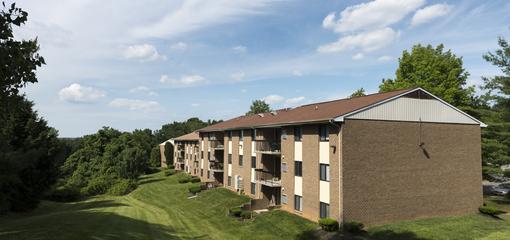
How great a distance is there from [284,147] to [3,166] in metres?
21.7

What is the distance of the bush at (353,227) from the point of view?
26.0 metres

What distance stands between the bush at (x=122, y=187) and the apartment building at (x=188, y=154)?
415 inches

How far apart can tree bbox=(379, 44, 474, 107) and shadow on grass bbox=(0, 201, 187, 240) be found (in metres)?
32.5

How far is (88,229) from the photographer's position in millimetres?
27031

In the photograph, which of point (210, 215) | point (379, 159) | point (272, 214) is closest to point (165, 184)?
point (210, 215)

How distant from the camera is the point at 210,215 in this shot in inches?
1560

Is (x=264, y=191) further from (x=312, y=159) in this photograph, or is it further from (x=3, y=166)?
(x=3, y=166)

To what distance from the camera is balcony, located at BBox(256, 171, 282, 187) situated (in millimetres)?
37188

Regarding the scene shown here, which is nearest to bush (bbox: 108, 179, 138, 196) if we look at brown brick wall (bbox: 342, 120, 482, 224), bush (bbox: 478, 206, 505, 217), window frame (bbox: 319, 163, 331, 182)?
window frame (bbox: 319, 163, 331, 182)

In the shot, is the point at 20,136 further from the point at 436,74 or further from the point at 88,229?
the point at 436,74

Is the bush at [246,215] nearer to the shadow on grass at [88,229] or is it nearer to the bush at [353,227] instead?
the shadow on grass at [88,229]

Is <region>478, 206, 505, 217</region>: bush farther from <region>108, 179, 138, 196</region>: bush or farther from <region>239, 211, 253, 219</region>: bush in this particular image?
<region>108, 179, 138, 196</region>: bush

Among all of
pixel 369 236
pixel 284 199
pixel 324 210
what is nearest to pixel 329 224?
pixel 324 210

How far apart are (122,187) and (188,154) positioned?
49.0 feet
